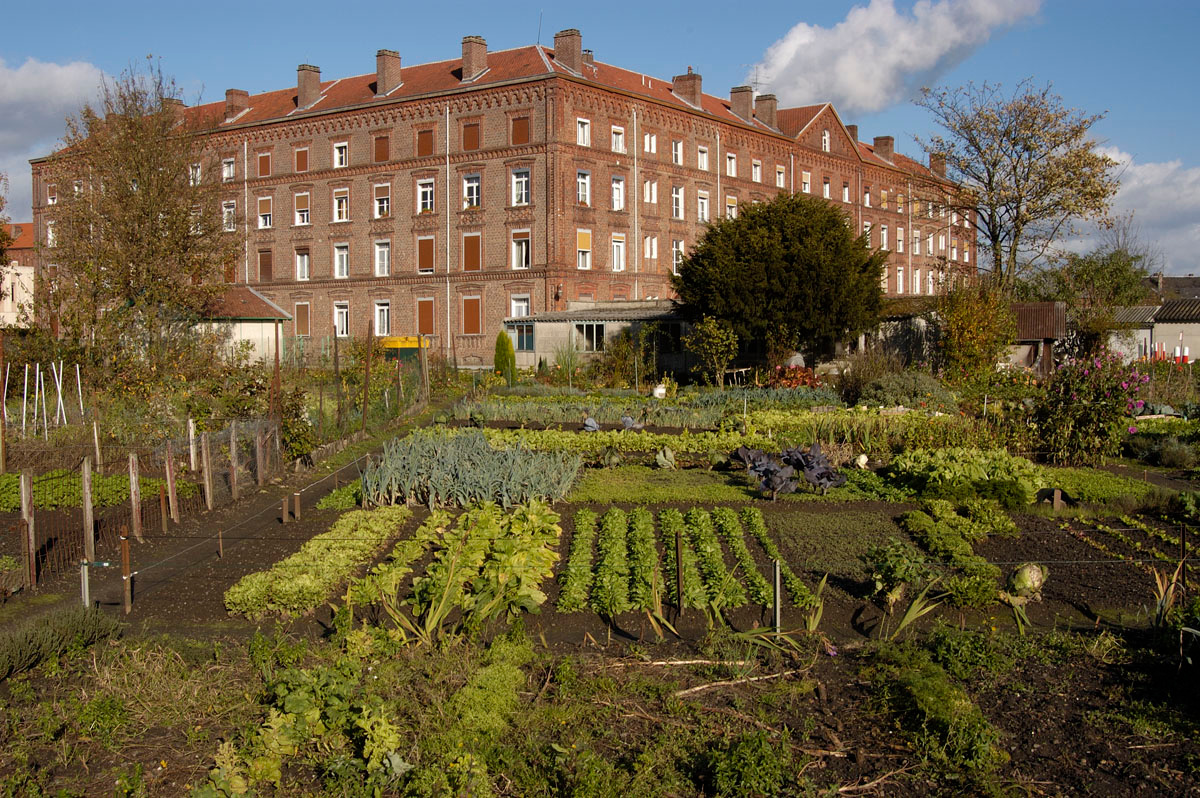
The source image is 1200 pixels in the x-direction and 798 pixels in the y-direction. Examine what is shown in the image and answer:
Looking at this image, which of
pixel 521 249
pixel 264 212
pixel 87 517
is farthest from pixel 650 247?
pixel 87 517

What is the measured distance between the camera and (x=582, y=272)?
43.2m

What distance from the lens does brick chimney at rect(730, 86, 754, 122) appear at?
171 feet

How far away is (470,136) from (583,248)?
7.04m

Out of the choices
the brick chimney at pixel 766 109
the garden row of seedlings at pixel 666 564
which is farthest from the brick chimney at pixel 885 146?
the garden row of seedlings at pixel 666 564

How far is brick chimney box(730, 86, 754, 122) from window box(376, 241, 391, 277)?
19.5 metres

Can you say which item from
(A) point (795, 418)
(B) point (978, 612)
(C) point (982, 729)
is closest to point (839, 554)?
(B) point (978, 612)

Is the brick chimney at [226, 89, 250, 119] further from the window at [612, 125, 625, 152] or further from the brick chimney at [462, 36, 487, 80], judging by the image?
the window at [612, 125, 625, 152]

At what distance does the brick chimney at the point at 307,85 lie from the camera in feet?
160

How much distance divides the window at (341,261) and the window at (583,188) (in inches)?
484

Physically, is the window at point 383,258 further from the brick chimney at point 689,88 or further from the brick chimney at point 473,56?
the brick chimney at point 689,88

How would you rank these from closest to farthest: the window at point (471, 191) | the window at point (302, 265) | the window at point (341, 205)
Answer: the window at point (471, 191) → the window at point (341, 205) → the window at point (302, 265)

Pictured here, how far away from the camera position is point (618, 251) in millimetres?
44906

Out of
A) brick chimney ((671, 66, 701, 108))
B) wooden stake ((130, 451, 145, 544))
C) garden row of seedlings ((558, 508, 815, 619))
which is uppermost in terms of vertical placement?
brick chimney ((671, 66, 701, 108))

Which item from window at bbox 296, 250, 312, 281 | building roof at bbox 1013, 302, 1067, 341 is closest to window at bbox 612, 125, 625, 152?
window at bbox 296, 250, 312, 281
